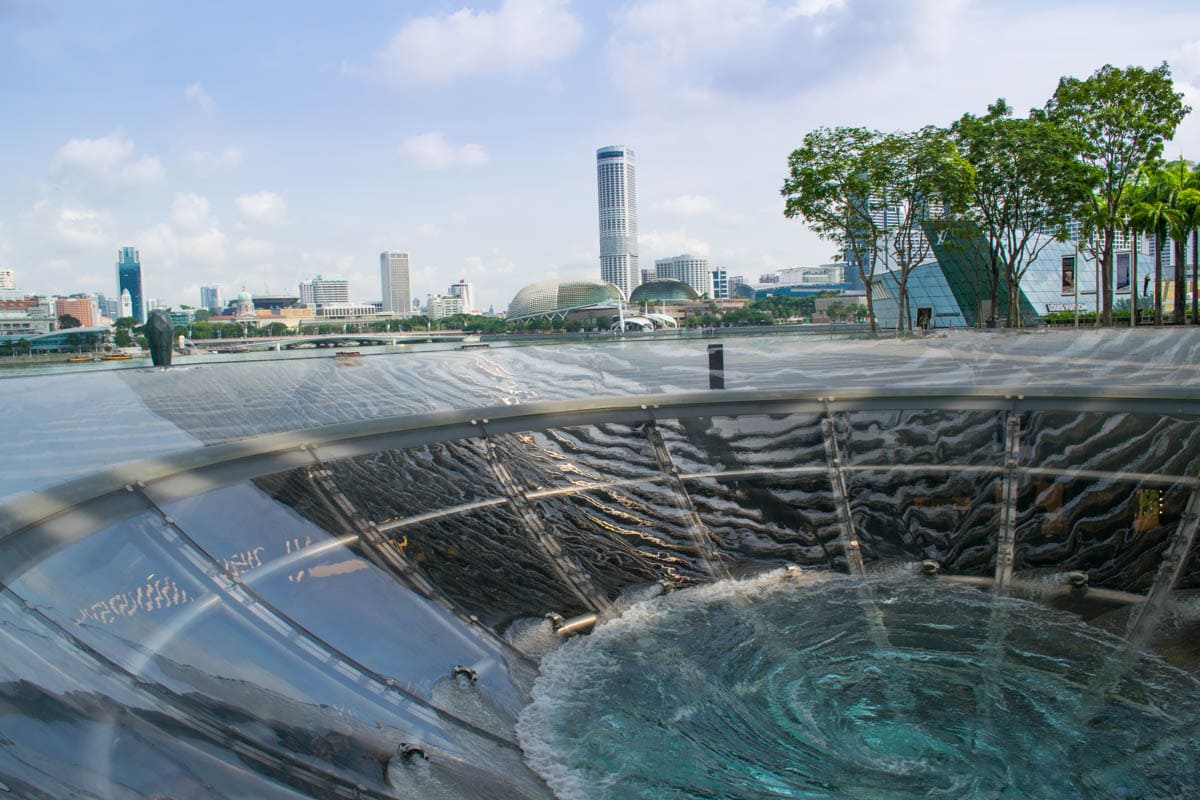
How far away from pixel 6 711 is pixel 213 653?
1976mm

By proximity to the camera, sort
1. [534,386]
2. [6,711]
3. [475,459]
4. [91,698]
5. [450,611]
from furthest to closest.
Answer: [534,386]
[475,459]
[450,611]
[91,698]
[6,711]

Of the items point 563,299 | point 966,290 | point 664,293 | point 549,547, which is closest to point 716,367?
point 549,547

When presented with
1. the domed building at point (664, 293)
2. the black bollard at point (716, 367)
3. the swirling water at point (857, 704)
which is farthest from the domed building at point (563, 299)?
the swirling water at point (857, 704)

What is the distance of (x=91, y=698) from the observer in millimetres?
3266

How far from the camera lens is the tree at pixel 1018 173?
101 ft

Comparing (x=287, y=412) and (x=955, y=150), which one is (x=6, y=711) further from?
(x=955, y=150)

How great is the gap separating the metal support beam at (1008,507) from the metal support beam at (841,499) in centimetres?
128

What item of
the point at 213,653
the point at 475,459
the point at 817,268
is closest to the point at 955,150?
the point at 475,459

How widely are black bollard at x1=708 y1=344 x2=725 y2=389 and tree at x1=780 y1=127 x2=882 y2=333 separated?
62.7ft

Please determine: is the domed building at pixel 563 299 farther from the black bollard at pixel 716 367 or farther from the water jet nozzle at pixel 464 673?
the water jet nozzle at pixel 464 673

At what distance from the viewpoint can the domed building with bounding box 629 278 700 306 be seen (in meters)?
141

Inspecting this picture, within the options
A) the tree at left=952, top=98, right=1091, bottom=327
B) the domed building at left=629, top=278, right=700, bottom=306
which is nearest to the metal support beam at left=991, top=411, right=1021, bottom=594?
the tree at left=952, top=98, right=1091, bottom=327

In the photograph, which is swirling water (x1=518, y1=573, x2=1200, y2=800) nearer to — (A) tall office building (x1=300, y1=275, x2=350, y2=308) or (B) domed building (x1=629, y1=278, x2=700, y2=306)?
(A) tall office building (x1=300, y1=275, x2=350, y2=308)

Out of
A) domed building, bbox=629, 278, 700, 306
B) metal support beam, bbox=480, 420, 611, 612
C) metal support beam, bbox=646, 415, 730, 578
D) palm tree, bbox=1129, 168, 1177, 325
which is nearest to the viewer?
metal support beam, bbox=480, 420, 611, 612
